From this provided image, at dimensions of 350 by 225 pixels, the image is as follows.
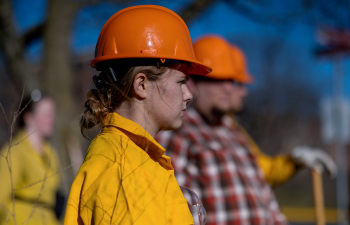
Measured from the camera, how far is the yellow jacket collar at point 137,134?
1.18 metres

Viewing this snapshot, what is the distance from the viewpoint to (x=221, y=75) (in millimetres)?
3025

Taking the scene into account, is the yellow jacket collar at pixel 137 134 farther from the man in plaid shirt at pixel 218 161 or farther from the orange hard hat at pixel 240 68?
the orange hard hat at pixel 240 68

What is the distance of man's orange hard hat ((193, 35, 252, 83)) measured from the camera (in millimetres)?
3059

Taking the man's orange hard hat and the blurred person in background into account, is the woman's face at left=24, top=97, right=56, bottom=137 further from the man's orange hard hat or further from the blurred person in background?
the man's orange hard hat

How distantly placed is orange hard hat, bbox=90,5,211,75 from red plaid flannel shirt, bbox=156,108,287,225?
1.30m

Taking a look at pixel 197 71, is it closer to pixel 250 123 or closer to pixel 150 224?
pixel 150 224

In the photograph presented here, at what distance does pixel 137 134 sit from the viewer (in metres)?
1.17

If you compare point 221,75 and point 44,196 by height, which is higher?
point 221,75

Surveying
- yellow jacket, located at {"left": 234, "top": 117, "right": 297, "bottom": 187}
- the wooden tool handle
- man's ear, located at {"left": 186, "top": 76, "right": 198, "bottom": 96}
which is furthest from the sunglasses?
the wooden tool handle

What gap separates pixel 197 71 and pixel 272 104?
19.8 m

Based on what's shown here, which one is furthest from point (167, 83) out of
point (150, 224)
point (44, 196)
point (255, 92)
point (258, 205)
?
point (255, 92)

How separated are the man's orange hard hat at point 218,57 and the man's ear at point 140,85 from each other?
1804 mm

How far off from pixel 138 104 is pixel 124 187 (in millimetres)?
355

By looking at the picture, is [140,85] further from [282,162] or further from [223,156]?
[282,162]
